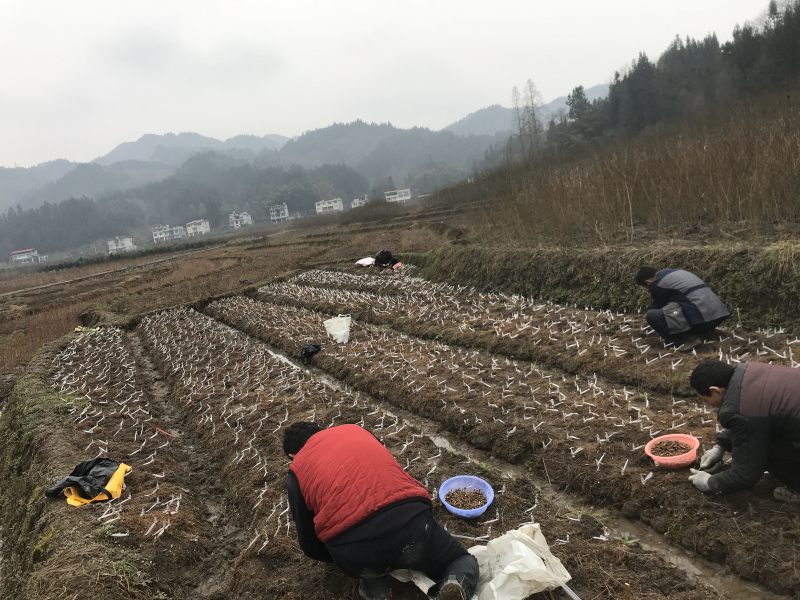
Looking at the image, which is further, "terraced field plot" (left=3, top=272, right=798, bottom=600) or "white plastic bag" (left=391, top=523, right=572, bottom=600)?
"terraced field plot" (left=3, top=272, right=798, bottom=600)

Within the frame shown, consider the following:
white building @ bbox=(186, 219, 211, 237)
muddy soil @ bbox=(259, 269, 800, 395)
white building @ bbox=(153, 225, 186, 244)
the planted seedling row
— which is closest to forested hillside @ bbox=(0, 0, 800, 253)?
muddy soil @ bbox=(259, 269, 800, 395)

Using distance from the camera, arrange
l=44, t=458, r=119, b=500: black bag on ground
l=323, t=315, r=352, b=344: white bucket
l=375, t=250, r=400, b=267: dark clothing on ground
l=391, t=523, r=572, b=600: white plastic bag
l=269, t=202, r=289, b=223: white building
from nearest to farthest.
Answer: l=391, t=523, r=572, b=600: white plastic bag < l=44, t=458, r=119, b=500: black bag on ground < l=323, t=315, r=352, b=344: white bucket < l=375, t=250, r=400, b=267: dark clothing on ground < l=269, t=202, r=289, b=223: white building

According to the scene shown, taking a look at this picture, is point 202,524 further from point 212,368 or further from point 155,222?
point 155,222

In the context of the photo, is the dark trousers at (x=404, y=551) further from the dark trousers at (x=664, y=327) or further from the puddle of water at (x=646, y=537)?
the dark trousers at (x=664, y=327)

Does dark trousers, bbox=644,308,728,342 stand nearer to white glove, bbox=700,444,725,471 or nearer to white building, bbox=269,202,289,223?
white glove, bbox=700,444,725,471

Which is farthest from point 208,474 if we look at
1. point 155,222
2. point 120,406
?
point 155,222

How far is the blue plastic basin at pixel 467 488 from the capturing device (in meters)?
3.57

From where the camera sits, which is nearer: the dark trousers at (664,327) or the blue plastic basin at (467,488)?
the blue plastic basin at (467,488)

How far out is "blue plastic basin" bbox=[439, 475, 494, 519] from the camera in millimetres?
3570

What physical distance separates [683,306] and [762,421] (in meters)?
3.01

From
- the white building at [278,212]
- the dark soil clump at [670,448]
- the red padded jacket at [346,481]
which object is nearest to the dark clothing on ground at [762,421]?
the dark soil clump at [670,448]

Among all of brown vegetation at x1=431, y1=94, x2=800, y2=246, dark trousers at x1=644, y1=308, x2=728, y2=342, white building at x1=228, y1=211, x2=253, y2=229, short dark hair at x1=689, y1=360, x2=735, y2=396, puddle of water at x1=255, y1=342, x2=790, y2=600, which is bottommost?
puddle of water at x1=255, y1=342, x2=790, y2=600

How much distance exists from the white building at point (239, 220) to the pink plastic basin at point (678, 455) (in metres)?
106

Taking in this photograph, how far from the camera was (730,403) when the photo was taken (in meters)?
2.90
